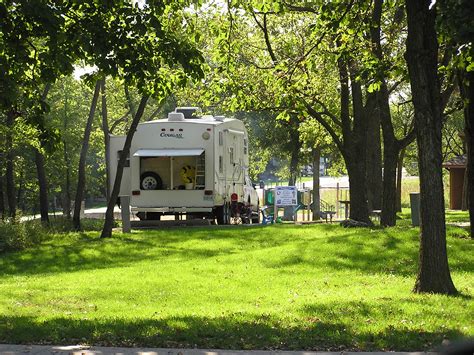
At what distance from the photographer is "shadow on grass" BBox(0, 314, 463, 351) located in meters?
8.12

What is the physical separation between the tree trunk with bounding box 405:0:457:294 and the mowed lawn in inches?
19.7

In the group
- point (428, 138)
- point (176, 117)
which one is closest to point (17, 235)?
point (176, 117)

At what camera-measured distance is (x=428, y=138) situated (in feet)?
35.5

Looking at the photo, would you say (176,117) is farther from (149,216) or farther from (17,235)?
(17,235)

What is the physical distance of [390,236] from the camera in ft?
56.5

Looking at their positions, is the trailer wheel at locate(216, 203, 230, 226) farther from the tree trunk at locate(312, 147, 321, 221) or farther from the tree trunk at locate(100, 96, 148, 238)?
the tree trunk at locate(312, 147, 321, 221)

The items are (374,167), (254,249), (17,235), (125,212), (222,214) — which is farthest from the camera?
(374,167)

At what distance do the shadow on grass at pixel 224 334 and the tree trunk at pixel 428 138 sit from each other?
2449mm

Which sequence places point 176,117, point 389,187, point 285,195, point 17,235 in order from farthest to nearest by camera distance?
1. point 285,195
2. point 176,117
3. point 389,187
4. point 17,235

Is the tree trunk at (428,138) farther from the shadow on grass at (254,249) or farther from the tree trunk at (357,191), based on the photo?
the tree trunk at (357,191)

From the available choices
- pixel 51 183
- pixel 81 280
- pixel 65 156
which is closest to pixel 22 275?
pixel 81 280

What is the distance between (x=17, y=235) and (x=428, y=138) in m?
13.4

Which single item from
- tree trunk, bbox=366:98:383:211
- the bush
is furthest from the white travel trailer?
tree trunk, bbox=366:98:383:211

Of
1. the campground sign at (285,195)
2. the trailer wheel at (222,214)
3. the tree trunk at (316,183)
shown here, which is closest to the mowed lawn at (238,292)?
Answer: the trailer wheel at (222,214)
